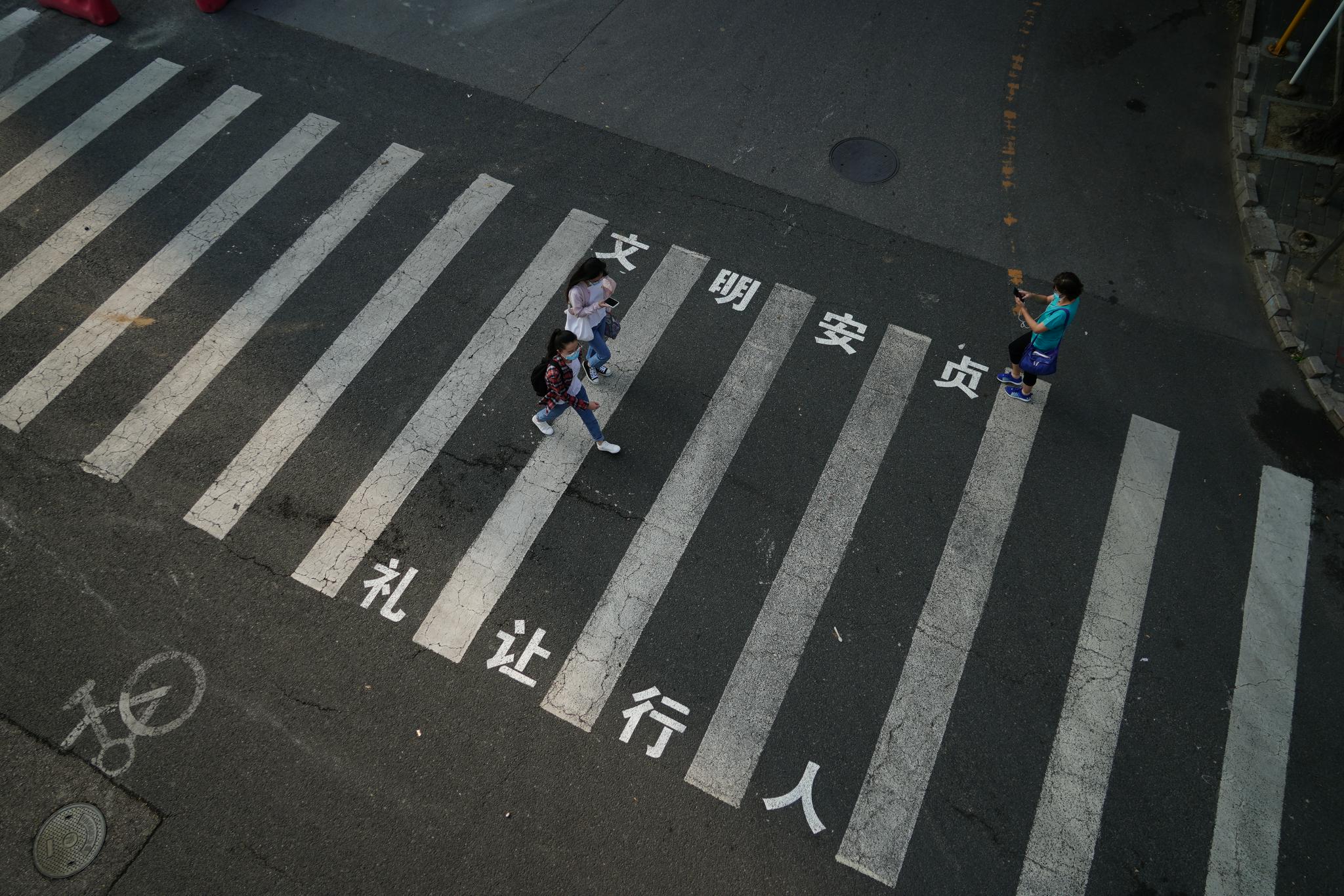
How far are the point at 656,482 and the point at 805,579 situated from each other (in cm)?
181

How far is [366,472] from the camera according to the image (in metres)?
8.10

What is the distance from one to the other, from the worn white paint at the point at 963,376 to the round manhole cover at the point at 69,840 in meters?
8.96

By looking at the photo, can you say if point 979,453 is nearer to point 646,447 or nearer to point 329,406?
point 646,447

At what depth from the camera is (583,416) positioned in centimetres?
774

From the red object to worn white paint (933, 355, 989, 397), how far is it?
13.8 m

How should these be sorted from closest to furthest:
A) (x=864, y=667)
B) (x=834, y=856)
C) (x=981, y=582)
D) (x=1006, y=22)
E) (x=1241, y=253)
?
(x=834, y=856) < (x=864, y=667) < (x=981, y=582) < (x=1241, y=253) < (x=1006, y=22)

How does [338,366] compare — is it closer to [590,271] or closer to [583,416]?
[583,416]

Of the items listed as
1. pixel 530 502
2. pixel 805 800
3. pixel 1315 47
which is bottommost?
pixel 805 800

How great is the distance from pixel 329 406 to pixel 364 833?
445cm

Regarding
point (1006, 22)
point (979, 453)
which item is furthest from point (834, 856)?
point (1006, 22)

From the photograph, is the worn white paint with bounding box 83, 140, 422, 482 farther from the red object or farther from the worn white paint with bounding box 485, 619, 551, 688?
the red object

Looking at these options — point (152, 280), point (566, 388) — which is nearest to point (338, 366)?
point (152, 280)

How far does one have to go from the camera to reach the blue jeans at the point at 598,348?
26.8 feet

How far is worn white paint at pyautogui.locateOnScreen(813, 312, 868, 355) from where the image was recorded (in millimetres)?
9141
